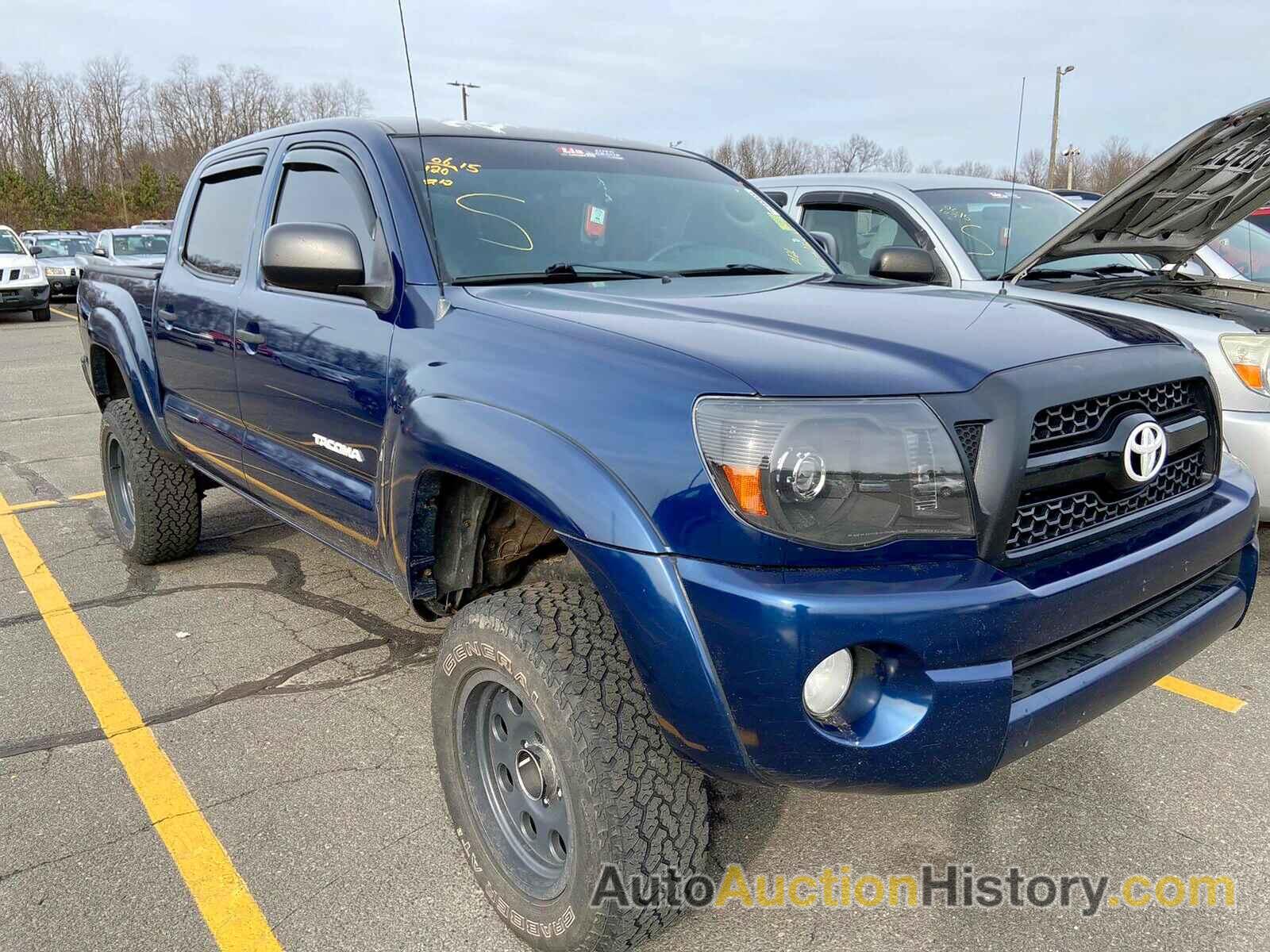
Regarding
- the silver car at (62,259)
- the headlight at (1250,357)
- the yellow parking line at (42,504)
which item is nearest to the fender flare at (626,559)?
the headlight at (1250,357)

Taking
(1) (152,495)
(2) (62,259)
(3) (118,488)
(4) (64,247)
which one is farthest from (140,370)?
(4) (64,247)

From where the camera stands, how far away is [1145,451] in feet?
6.84

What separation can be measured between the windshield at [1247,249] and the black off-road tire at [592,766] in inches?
253

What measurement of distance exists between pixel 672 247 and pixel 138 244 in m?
18.1

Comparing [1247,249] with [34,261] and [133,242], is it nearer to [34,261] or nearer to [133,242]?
[133,242]

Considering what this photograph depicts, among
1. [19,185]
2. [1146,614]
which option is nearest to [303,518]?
[1146,614]

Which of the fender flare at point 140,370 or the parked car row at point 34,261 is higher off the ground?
the fender flare at point 140,370

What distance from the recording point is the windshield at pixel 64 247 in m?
22.9

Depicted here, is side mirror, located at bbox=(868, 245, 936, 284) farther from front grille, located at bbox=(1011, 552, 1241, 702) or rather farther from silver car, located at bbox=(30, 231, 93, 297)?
silver car, located at bbox=(30, 231, 93, 297)

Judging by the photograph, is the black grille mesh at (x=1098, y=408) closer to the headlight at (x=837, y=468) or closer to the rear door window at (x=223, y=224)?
the headlight at (x=837, y=468)

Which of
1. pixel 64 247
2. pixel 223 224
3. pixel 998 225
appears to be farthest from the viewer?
pixel 64 247

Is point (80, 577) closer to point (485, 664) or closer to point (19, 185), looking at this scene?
point (485, 664)

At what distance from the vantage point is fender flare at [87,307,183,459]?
4.24m

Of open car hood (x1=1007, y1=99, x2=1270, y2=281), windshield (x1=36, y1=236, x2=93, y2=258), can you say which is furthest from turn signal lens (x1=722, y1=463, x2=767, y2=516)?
windshield (x1=36, y1=236, x2=93, y2=258)
